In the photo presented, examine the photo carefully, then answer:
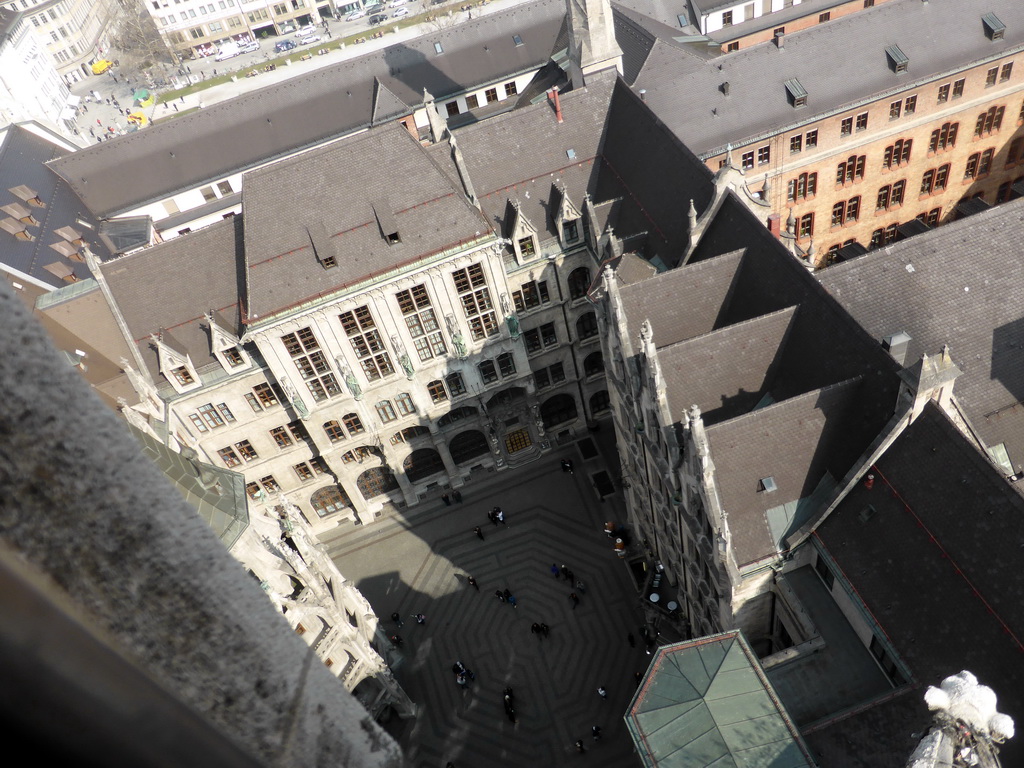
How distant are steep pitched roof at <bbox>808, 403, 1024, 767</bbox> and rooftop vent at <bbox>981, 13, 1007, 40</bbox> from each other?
4318cm

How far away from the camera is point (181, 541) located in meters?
3.83

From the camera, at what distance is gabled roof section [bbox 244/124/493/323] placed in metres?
42.8

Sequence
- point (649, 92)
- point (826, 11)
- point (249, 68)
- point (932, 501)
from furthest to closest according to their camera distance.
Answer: point (249, 68) → point (826, 11) → point (649, 92) → point (932, 501)

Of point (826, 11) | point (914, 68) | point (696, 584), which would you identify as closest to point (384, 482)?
point (696, 584)

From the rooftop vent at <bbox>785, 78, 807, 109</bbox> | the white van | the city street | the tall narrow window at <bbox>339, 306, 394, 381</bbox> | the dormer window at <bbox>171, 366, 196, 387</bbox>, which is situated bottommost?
the tall narrow window at <bbox>339, 306, 394, 381</bbox>

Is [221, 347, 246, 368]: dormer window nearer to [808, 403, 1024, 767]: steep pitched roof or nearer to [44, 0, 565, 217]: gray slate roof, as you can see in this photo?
[44, 0, 565, 217]: gray slate roof

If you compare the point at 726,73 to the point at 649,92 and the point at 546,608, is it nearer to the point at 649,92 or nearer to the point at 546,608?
the point at 649,92

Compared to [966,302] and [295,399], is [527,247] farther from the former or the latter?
[966,302]

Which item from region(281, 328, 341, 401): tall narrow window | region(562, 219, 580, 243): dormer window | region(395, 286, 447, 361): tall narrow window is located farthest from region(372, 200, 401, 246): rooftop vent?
region(562, 219, 580, 243): dormer window

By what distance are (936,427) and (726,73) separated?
36622mm

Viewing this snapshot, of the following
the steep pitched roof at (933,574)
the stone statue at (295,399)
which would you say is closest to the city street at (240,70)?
the stone statue at (295,399)

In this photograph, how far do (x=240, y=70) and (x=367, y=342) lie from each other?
118 m

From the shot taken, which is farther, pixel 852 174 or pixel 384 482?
pixel 852 174

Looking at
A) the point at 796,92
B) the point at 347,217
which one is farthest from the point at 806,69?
the point at 347,217
